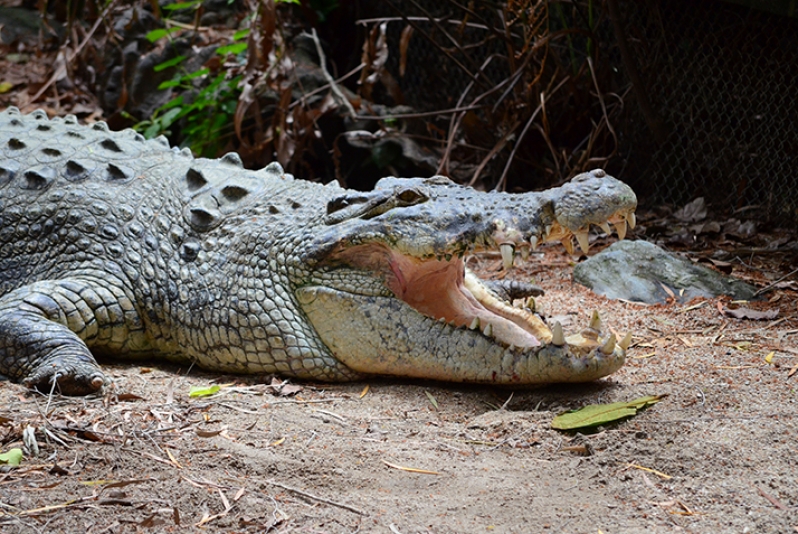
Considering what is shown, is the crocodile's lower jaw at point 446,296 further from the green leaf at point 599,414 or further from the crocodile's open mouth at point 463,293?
the green leaf at point 599,414

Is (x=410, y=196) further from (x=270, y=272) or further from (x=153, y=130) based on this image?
(x=153, y=130)

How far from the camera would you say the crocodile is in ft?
10.8

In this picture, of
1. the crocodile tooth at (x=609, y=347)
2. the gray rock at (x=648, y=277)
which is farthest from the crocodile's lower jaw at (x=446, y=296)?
the gray rock at (x=648, y=277)

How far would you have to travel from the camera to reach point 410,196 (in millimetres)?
3543

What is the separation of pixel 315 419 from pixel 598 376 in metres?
1.13

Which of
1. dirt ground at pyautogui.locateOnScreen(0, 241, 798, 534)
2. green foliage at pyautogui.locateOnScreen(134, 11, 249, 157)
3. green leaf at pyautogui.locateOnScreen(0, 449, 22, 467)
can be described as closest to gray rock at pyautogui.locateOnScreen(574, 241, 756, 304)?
dirt ground at pyautogui.locateOnScreen(0, 241, 798, 534)

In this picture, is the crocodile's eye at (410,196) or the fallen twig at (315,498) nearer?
the fallen twig at (315,498)

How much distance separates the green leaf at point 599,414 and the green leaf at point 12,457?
182 centimetres

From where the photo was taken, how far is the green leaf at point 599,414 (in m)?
2.95

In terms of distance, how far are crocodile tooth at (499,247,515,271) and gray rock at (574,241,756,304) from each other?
185 centimetres

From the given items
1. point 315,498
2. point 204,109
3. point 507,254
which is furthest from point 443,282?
point 204,109

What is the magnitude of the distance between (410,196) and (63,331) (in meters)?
1.64

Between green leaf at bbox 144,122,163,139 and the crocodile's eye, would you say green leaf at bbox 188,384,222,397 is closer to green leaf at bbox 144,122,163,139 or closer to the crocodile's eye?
the crocodile's eye

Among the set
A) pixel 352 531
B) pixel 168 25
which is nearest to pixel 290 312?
pixel 352 531
